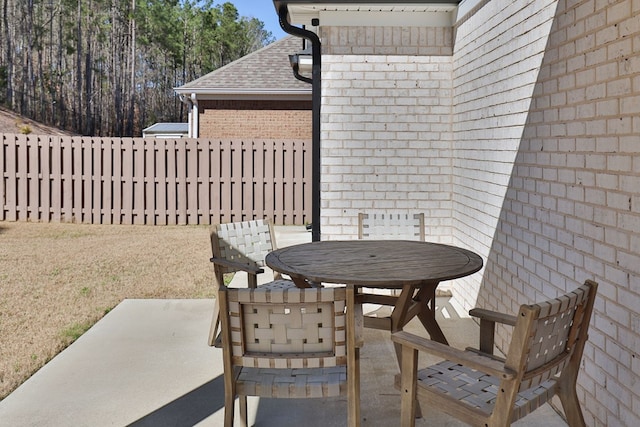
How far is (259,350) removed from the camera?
2295 millimetres

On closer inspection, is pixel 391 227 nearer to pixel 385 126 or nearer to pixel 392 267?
pixel 385 126

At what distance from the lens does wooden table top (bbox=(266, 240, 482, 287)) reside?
10.0 ft

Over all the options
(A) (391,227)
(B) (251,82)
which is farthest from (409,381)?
(B) (251,82)

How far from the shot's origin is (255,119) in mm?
14945

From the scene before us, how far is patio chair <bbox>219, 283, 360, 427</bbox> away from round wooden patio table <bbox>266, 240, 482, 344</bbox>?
705 millimetres

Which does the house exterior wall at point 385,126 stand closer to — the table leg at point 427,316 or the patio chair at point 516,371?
the table leg at point 427,316

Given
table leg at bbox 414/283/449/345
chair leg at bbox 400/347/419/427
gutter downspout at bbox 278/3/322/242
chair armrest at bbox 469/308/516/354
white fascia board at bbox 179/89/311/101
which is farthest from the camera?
white fascia board at bbox 179/89/311/101

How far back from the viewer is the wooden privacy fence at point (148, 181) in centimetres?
1205

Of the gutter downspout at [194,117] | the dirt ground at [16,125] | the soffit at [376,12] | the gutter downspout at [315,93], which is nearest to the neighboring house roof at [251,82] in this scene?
the gutter downspout at [194,117]

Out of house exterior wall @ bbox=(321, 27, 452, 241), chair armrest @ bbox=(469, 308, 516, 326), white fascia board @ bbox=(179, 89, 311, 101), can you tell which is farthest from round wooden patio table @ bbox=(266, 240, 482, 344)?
white fascia board @ bbox=(179, 89, 311, 101)

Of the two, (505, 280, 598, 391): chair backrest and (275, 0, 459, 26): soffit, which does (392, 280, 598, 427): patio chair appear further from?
(275, 0, 459, 26): soffit

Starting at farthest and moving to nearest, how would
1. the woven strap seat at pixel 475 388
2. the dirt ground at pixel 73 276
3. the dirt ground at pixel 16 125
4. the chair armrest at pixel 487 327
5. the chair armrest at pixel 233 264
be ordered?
1. the dirt ground at pixel 16 125
2. the dirt ground at pixel 73 276
3. the chair armrest at pixel 233 264
4. the chair armrest at pixel 487 327
5. the woven strap seat at pixel 475 388

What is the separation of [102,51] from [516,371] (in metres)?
44.8

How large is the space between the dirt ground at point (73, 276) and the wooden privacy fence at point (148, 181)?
1.82 feet
